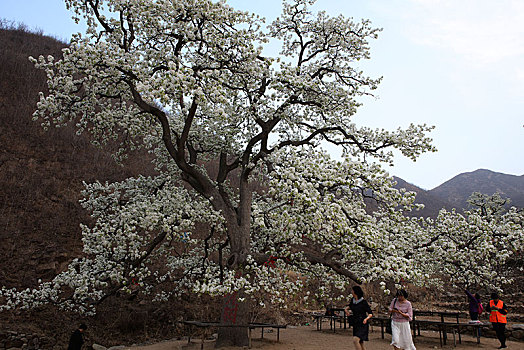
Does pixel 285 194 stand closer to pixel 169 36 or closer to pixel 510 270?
pixel 169 36

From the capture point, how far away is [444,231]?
425 inches

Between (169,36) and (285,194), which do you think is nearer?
(285,194)

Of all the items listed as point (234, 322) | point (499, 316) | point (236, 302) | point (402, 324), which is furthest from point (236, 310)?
point (499, 316)

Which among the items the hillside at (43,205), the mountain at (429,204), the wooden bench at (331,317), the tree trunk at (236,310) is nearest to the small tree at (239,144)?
the tree trunk at (236,310)

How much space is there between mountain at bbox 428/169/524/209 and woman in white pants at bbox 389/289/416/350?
145m

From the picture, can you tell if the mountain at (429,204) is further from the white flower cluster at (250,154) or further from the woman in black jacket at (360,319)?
the woman in black jacket at (360,319)

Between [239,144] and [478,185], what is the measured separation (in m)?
184

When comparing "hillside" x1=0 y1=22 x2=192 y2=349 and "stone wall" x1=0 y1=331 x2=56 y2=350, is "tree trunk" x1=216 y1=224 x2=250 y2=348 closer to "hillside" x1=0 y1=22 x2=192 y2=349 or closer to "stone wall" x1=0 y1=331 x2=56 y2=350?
"hillside" x1=0 y1=22 x2=192 y2=349

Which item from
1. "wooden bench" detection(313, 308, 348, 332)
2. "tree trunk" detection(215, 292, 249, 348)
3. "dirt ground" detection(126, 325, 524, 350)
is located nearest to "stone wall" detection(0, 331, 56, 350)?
"dirt ground" detection(126, 325, 524, 350)

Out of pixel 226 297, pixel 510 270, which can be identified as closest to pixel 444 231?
pixel 226 297

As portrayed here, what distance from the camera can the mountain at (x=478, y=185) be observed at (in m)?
144

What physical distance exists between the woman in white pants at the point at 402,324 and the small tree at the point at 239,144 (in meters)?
0.73

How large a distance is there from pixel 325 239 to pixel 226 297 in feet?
13.1

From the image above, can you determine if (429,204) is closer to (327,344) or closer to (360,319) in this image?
(327,344)
